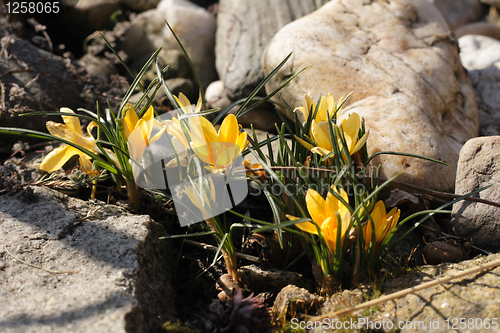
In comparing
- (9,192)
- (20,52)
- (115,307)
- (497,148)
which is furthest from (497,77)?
(20,52)

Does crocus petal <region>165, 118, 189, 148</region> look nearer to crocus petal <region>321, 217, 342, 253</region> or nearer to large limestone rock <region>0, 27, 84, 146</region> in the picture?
crocus petal <region>321, 217, 342, 253</region>

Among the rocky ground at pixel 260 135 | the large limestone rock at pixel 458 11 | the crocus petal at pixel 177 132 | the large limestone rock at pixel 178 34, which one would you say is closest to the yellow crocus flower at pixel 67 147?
the rocky ground at pixel 260 135

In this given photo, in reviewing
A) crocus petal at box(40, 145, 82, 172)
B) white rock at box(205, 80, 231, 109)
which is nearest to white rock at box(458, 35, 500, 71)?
white rock at box(205, 80, 231, 109)

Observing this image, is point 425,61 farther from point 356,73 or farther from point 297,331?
point 297,331

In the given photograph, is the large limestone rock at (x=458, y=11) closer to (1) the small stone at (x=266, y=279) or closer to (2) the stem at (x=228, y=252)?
(1) the small stone at (x=266, y=279)

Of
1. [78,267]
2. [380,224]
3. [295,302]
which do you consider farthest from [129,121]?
[380,224]
